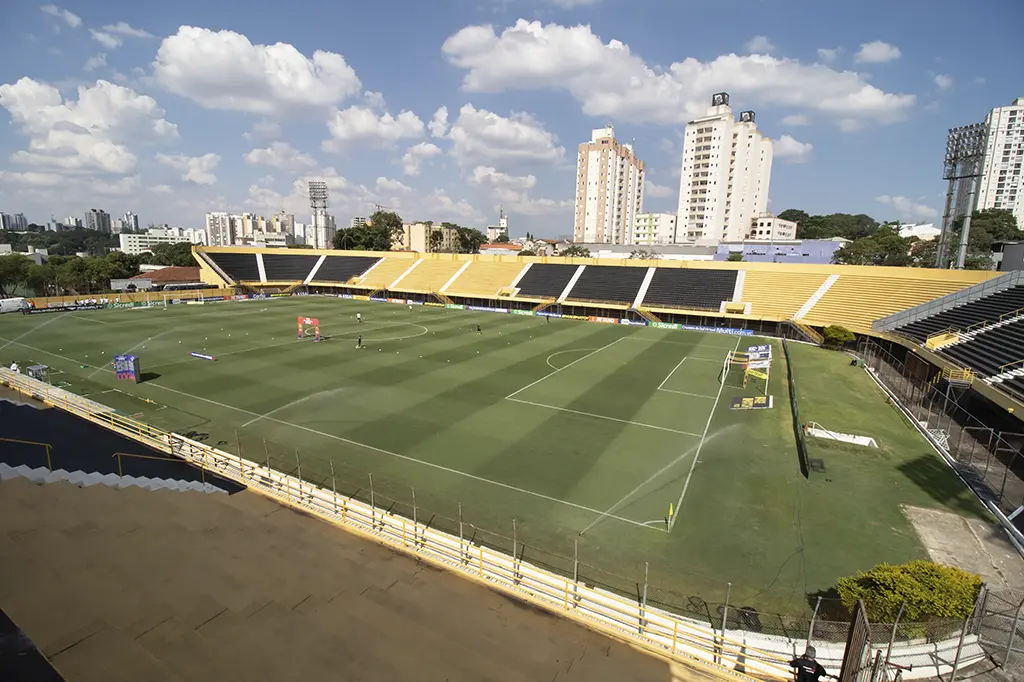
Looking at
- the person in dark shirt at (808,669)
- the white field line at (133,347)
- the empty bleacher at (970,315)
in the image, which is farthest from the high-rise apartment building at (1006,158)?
the white field line at (133,347)

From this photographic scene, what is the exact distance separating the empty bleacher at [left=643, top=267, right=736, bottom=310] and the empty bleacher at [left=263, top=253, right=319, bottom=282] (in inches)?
2433

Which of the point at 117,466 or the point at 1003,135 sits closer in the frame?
the point at 117,466

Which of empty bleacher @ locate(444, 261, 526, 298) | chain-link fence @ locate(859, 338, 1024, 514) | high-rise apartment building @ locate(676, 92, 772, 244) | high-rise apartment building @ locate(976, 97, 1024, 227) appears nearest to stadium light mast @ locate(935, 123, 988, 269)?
chain-link fence @ locate(859, 338, 1024, 514)

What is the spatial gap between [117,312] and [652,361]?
61.9m

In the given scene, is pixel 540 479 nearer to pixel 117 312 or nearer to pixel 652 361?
pixel 652 361

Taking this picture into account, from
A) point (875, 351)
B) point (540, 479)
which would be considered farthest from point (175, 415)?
point (875, 351)

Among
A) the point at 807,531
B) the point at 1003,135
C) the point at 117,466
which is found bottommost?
the point at 807,531

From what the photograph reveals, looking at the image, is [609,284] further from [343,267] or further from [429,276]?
[343,267]

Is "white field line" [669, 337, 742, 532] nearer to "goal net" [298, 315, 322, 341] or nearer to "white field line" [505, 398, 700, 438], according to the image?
"white field line" [505, 398, 700, 438]

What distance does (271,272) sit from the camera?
8669cm

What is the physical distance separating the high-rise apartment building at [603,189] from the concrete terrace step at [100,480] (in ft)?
513

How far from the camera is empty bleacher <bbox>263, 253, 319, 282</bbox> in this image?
283 ft

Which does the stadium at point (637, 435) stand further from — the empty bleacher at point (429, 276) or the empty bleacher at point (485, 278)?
the empty bleacher at point (429, 276)

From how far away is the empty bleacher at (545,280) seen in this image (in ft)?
220
